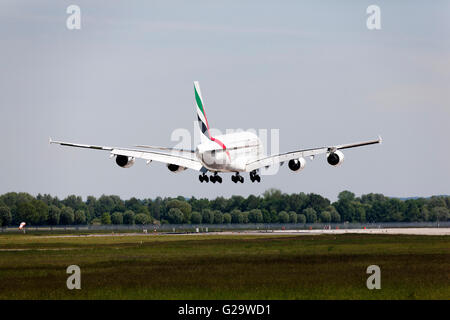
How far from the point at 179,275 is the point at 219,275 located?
3014 mm

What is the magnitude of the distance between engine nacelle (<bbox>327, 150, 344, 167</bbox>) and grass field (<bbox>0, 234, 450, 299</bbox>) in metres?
8.80

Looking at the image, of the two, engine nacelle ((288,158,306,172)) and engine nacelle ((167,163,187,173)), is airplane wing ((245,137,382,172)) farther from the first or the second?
engine nacelle ((167,163,187,173))

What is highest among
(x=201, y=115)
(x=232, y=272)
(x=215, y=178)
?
(x=201, y=115)

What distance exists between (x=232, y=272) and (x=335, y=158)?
77.1ft

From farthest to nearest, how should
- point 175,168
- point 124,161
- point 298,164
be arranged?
point 175,168
point 298,164
point 124,161

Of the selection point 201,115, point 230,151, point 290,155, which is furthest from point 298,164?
point 201,115

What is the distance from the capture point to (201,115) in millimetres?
92062

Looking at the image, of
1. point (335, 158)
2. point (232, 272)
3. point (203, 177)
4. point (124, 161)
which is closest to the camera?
point (232, 272)

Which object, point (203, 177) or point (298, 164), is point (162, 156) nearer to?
point (203, 177)

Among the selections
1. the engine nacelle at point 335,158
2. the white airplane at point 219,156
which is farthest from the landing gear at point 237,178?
the engine nacelle at point 335,158

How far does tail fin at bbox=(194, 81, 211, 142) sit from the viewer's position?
8888 cm

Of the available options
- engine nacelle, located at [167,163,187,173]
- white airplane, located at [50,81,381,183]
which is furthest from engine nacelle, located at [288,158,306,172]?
engine nacelle, located at [167,163,187,173]
